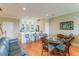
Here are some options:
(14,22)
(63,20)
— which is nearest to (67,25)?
(63,20)

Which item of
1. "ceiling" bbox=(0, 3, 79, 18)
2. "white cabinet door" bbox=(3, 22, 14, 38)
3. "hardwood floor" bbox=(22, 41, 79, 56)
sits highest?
"ceiling" bbox=(0, 3, 79, 18)

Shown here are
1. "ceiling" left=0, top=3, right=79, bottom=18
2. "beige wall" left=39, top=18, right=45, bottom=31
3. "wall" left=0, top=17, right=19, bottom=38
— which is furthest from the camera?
"beige wall" left=39, top=18, right=45, bottom=31

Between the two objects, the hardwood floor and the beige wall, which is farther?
the beige wall

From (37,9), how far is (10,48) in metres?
→ 1.10

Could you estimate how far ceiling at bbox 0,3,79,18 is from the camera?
8.07 ft

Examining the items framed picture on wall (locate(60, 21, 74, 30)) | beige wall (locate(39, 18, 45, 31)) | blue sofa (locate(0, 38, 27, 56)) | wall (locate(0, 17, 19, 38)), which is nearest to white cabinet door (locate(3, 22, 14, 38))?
wall (locate(0, 17, 19, 38))

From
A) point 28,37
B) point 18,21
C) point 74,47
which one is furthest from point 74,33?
point 18,21

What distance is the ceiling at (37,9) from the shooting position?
8.07 feet

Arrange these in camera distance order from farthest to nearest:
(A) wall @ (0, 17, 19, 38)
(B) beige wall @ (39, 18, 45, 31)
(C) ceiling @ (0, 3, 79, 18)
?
(B) beige wall @ (39, 18, 45, 31) < (A) wall @ (0, 17, 19, 38) < (C) ceiling @ (0, 3, 79, 18)

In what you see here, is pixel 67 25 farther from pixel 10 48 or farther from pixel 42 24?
pixel 10 48

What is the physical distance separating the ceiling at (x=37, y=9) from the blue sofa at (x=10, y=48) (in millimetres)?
605

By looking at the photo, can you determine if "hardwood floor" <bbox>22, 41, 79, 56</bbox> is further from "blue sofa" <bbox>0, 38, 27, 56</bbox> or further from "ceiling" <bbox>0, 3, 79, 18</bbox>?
"ceiling" <bbox>0, 3, 79, 18</bbox>

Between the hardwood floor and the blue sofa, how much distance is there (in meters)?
0.14

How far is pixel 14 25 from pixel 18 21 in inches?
5.4
